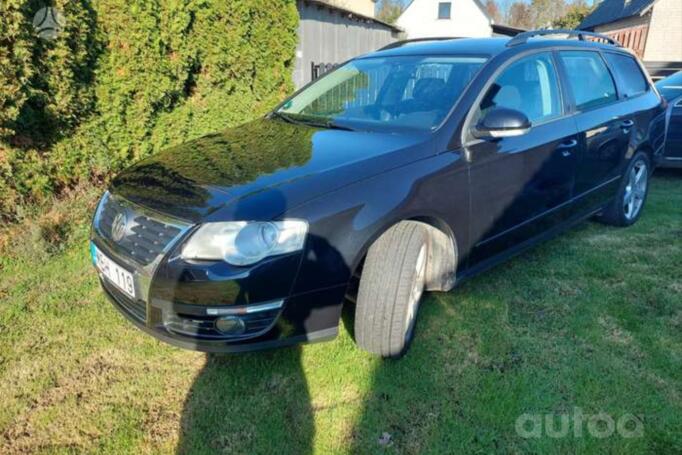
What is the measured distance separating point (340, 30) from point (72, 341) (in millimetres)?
11632

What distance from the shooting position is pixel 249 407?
7.27ft

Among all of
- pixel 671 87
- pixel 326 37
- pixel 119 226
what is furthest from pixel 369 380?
pixel 326 37

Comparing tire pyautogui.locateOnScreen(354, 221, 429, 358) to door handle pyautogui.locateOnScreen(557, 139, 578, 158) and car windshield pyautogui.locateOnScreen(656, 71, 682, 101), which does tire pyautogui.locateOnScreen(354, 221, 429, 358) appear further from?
car windshield pyautogui.locateOnScreen(656, 71, 682, 101)

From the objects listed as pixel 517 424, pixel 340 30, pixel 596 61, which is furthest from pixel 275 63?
pixel 340 30

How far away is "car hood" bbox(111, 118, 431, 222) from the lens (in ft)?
6.67

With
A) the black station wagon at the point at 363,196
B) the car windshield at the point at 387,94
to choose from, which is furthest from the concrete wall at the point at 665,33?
the car windshield at the point at 387,94

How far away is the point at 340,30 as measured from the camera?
12.6 metres

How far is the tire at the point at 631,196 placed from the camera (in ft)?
13.7

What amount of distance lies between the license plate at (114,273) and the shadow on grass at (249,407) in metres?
0.60

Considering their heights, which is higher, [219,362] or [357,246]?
[357,246]

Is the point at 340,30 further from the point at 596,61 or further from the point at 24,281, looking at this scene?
the point at 24,281

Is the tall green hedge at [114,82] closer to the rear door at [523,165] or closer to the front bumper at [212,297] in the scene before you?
the front bumper at [212,297]

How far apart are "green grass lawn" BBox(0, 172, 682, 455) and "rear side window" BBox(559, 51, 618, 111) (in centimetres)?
134

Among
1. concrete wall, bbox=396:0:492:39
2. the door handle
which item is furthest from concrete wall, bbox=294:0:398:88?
concrete wall, bbox=396:0:492:39
